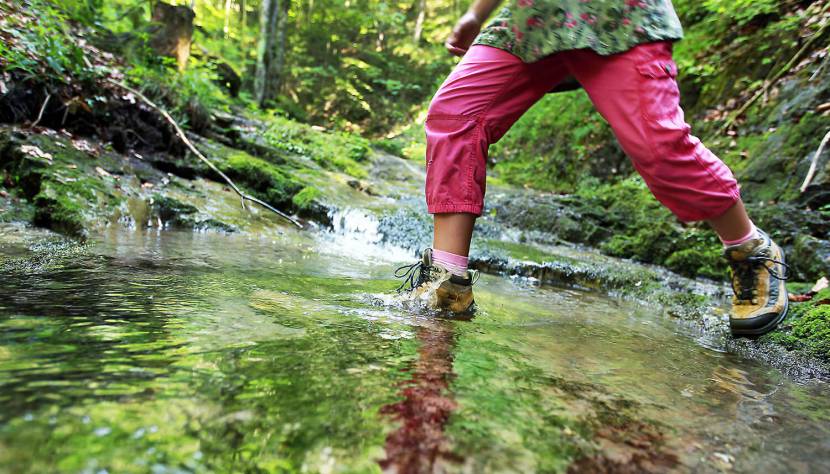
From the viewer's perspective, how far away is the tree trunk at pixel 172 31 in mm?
8812

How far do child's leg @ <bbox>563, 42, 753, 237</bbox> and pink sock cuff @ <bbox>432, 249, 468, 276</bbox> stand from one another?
2.53ft

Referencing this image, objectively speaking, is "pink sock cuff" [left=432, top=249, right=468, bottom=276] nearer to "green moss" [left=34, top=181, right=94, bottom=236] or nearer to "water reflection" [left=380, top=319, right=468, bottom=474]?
"water reflection" [left=380, top=319, right=468, bottom=474]

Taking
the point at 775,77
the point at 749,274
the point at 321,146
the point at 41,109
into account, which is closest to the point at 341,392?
the point at 749,274

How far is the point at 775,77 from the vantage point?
5.58 metres

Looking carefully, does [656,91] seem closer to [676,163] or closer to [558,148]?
[676,163]

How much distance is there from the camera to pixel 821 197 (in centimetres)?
389

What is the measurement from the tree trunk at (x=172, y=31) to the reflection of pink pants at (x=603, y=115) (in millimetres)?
8725

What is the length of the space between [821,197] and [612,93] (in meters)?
3.52

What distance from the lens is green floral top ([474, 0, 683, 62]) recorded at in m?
1.63

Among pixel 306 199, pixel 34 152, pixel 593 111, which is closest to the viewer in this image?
pixel 34 152

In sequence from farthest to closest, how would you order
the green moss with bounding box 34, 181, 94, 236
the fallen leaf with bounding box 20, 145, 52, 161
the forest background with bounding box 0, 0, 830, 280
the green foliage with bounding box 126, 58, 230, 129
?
the green foliage with bounding box 126, 58, 230, 129 → the forest background with bounding box 0, 0, 830, 280 → the fallen leaf with bounding box 20, 145, 52, 161 → the green moss with bounding box 34, 181, 94, 236

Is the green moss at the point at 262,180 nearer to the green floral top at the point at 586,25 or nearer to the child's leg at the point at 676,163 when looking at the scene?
the green floral top at the point at 586,25

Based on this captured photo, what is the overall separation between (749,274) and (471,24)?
1557 millimetres

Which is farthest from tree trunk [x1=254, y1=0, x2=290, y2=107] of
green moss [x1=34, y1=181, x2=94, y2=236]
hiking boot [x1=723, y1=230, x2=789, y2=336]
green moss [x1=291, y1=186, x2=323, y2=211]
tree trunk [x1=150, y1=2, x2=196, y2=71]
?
hiking boot [x1=723, y1=230, x2=789, y2=336]
